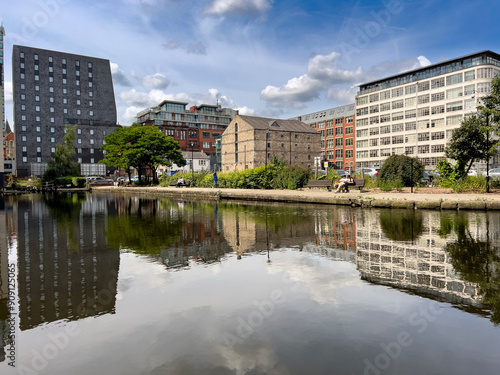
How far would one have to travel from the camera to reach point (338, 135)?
9256 centimetres

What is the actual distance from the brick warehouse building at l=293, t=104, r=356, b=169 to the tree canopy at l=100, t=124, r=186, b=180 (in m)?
47.7

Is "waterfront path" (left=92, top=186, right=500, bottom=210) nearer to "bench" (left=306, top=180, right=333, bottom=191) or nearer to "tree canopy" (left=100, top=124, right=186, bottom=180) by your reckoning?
"bench" (left=306, top=180, right=333, bottom=191)

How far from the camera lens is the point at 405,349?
357 cm

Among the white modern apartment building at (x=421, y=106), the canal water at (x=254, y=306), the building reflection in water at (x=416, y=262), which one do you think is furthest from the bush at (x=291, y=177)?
the white modern apartment building at (x=421, y=106)

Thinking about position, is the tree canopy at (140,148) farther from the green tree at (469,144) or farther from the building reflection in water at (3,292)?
the building reflection in water at (3,292)

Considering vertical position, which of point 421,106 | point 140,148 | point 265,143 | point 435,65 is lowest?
point 140,148

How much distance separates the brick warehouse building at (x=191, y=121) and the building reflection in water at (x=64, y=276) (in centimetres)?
9236

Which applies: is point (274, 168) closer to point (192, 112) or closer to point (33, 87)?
point (33, 87)

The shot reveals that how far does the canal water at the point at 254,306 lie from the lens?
342 cm

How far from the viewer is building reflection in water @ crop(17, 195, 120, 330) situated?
472 centimetres

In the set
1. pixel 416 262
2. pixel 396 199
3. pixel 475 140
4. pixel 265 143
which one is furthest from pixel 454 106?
pixel 416 262

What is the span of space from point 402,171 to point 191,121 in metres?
93.9

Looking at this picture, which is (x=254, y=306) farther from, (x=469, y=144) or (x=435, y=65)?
(x=435, y=65)

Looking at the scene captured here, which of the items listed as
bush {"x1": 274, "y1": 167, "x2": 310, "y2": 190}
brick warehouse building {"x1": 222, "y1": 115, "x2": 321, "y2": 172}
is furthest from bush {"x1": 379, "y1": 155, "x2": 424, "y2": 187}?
brick warehouse building {"x1": 222, "y1": 115, "x2": 321, "y2": 172}
